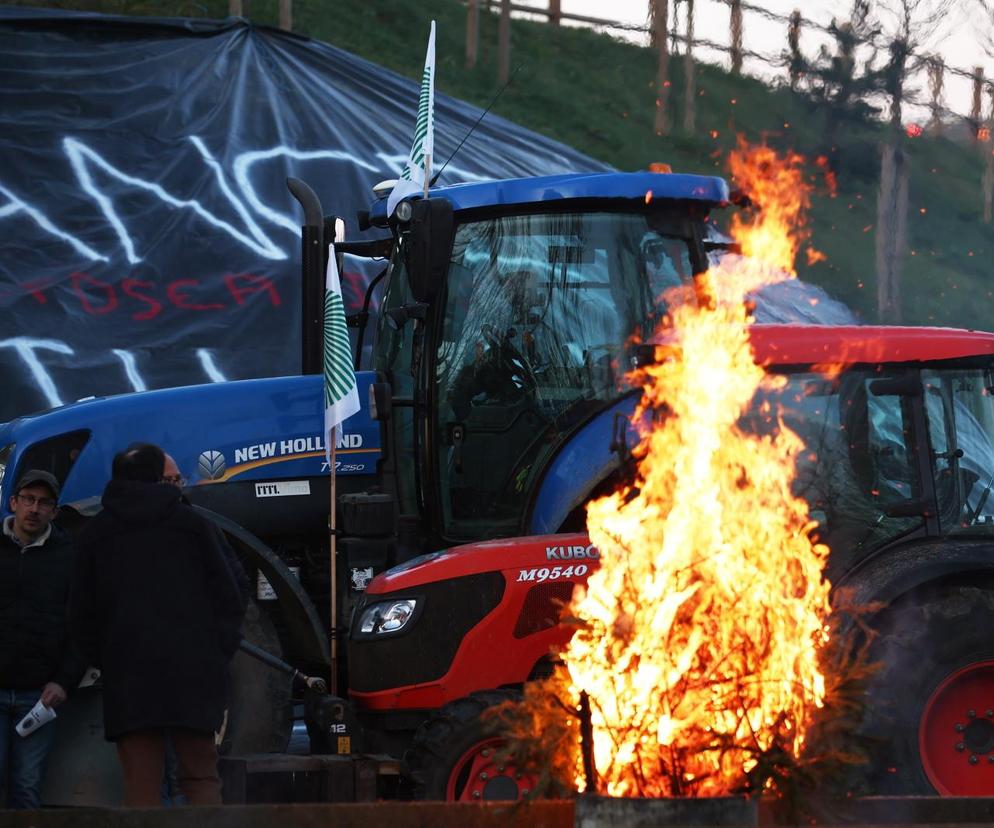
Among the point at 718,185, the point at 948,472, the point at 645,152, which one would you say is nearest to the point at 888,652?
the point at 948,472

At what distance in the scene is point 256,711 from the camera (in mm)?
7730

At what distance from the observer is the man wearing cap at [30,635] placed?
6.93 metres

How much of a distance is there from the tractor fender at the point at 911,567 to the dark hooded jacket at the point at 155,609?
105 inches

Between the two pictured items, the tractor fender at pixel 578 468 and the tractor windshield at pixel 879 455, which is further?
the tractor fender at pixel 578 468

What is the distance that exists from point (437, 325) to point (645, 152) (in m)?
22.4

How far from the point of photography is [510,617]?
728cm

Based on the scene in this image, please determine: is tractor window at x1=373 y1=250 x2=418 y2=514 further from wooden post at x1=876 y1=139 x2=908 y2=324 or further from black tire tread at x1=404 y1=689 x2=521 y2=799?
wooden post at x1=876 y1=139 x2=908 y2=324

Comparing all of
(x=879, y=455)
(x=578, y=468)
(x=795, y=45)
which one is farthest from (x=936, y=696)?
(x=795, y=45)

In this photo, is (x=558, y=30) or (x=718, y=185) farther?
(x=558, y=30)

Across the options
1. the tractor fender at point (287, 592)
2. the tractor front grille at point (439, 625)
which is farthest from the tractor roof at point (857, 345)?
the tractor fender at point (287, 592)

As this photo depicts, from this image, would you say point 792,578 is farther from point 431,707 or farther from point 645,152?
point 645,152

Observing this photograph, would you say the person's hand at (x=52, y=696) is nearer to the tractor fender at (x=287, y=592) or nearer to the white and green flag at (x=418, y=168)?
the tractor fender at (x=287, y=592)

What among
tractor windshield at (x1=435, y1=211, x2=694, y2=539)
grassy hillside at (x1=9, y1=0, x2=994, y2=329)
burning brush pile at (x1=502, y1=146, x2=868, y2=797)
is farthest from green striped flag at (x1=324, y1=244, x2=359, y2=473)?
grassy hillside at (x1=9, y1=0, x2=994, y2=329)

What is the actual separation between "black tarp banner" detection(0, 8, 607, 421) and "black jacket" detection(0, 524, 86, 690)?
7.48 metres
